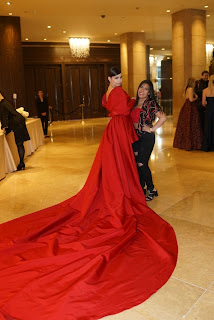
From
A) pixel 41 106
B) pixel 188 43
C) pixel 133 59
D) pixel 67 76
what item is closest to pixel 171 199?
pixel 41 106

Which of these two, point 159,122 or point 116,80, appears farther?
point 159,122

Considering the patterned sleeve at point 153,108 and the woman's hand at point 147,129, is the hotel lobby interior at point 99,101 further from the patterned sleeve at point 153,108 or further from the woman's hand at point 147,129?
the patterned sleeve at point 153,108

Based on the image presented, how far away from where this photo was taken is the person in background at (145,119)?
3834 mm

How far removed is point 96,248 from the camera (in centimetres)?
273

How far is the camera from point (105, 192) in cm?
352

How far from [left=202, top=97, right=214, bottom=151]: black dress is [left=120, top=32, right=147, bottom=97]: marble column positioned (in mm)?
7492

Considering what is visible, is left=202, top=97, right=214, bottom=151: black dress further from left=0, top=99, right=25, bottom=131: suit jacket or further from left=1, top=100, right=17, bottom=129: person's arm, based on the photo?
left=1, top=100, right=17, bottom=129: person's arm

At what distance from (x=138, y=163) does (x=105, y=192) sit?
80cm

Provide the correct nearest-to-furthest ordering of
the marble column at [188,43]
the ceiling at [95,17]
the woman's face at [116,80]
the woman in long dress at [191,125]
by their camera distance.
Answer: the woman's face at [116,80], the woman in long dress at [191,125], the ceiling at [95,17], the marble column at [188,43]

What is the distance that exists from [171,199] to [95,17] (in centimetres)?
884

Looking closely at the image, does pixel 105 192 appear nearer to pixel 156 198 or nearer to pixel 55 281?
pixel 156 198

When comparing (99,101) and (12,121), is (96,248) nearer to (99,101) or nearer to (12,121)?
(12,121)

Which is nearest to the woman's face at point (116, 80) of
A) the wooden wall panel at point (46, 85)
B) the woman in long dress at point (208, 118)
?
the woman in long dress at point (208, 118)

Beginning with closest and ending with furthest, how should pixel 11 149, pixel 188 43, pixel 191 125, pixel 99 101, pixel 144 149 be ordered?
pixel 144 149
pixel 11 149
pixel 191 125
pixel 188 43
pixel 99 101
